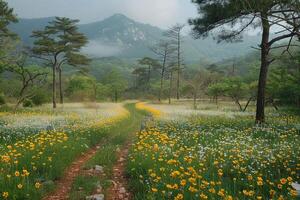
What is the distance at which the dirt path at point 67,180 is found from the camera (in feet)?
22.5

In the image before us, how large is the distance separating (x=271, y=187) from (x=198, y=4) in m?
13.5

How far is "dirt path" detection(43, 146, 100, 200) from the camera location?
686 centimetres

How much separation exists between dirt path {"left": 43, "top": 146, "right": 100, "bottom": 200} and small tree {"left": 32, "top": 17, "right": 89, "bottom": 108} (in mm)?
28150

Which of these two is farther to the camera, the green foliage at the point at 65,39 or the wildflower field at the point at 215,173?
the green foliage at the point at 65,39

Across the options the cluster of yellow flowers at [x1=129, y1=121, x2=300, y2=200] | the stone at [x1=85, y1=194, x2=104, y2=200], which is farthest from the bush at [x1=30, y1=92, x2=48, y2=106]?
the stone at [x1=85, y1=194, x2=104, y2=200]

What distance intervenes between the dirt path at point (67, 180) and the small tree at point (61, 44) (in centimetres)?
2815

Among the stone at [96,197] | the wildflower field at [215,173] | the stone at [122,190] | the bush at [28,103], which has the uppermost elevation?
the bush at [28,103]

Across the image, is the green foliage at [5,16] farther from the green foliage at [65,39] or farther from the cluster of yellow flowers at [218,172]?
the cluster of yellow flowers at [218,172]

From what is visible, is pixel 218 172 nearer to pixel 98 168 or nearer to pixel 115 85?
pixel 98 168

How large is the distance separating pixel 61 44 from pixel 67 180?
32.5 m

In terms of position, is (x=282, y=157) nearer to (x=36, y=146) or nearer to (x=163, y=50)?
(x=36, y=146)

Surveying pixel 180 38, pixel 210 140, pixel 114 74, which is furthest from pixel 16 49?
pixel 114 74

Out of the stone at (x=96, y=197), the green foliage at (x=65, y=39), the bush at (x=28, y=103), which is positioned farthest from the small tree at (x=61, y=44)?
the stone at (x=96, y=197)

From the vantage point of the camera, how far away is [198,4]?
18000 mm
